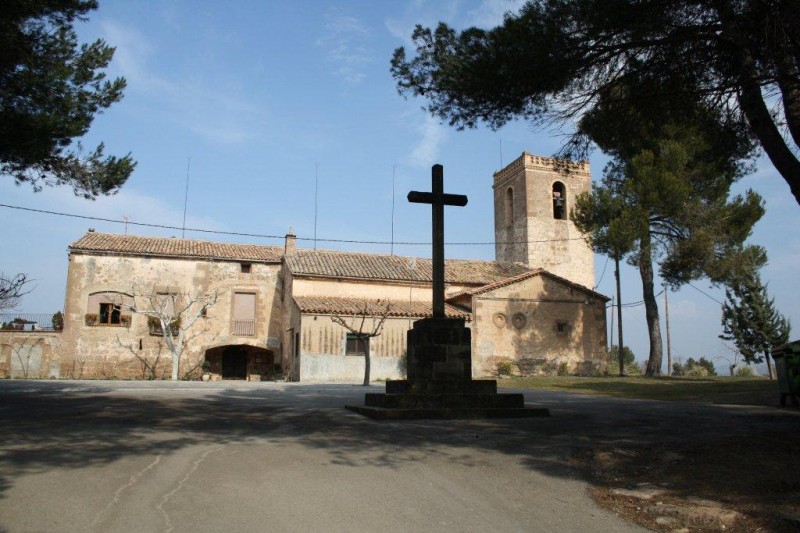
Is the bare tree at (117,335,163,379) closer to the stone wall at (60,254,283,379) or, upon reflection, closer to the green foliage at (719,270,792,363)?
the stone wall at (60,254,283,379)

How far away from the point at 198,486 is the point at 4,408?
6603mm

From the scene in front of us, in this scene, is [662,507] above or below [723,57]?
below

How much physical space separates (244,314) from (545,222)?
1789cm

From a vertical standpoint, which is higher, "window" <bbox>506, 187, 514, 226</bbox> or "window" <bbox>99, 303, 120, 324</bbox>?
"window" <bbox>506, 187, 514, 226</bbox>

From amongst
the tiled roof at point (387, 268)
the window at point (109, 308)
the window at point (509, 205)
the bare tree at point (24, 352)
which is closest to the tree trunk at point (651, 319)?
the tiled roof at point (387, 268)

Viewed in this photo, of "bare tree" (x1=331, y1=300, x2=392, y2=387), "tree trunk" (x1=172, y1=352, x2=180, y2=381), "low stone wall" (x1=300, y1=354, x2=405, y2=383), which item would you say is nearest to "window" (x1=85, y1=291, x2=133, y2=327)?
"tree trunk" (x1=172, y1=352, x2=180, y2=381)

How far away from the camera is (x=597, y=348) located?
29297 mm

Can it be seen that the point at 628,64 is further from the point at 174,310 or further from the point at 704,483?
the point at 174,310

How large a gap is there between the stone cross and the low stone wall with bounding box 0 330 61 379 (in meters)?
23.6

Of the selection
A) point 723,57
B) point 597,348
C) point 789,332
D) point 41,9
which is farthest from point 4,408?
point 789,332

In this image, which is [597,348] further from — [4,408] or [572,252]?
[4,408]

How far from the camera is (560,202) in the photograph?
121 ft

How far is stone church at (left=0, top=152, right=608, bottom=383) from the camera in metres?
27.1

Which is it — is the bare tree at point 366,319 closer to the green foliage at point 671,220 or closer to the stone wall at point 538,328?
the stone wall at point 538,328
